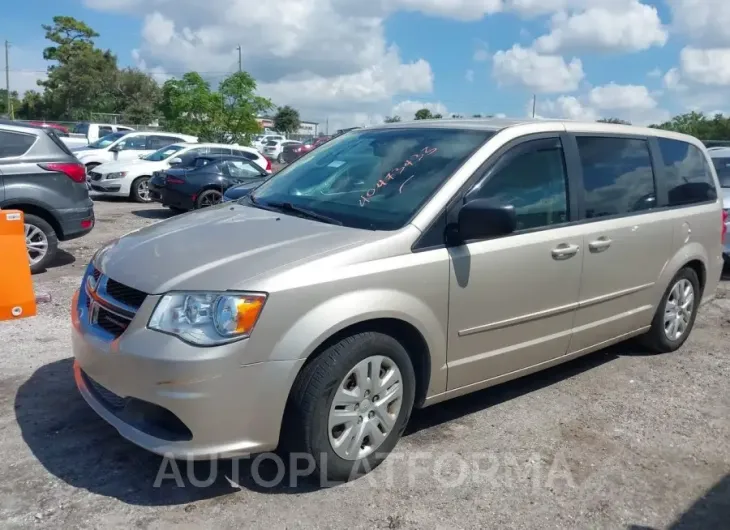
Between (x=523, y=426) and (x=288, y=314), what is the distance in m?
1.90

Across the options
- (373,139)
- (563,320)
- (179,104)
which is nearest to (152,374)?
(373,139)

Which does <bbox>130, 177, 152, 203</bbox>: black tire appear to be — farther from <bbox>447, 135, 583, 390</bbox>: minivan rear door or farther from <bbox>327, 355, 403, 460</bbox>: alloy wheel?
<bbox>327, 355, 403, 460</bbox>: alloy wheel

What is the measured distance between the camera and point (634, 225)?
474cm

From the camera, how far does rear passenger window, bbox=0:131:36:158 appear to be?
735cm

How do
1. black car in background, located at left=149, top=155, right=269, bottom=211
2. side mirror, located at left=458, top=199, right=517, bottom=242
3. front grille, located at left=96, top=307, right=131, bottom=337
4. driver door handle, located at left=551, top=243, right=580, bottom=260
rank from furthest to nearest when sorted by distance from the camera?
black car in background, located at left=149, top=155, right=269, bottom=211, driver door handle, located at left=551, top=243, right=580, bottom=260, side mirror, located at left=458, top=199, right=517, bottom=242, front grille, located at left=96, top=307, right=131, bottom=337

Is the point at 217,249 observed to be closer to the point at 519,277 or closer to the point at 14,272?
the point at 519,277

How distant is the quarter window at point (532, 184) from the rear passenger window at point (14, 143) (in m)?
5.79

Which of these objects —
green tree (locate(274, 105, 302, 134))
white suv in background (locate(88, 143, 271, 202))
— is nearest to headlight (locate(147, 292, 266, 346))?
white suv in background (locate(88, 143, 271, 202))

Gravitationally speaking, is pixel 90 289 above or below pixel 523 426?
above

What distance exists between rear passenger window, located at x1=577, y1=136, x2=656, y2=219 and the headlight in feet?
8.25

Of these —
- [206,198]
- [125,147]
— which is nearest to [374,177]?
[206,198]

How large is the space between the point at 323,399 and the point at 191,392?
1.99ft

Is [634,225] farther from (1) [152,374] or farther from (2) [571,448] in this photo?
(1) [152,374]

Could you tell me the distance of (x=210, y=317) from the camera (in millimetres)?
2969
